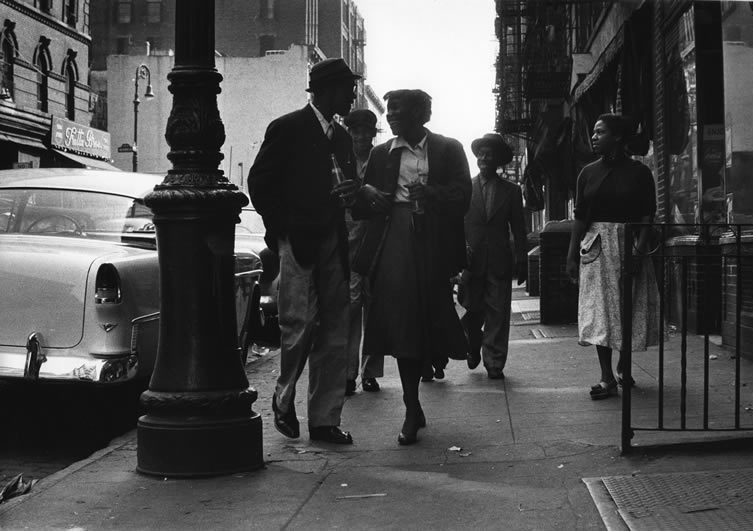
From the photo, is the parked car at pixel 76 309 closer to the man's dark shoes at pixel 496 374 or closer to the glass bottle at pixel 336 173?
the glass bottle at pixel 336 173

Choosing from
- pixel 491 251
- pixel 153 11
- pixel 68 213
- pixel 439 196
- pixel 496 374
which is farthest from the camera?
pixel 153 11

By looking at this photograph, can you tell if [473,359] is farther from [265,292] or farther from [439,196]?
[265,292]

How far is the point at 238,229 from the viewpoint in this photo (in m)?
13.6

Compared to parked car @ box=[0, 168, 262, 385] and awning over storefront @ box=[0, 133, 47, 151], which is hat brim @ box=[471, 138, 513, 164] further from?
awning over storefront @ box=[0, 133, 47, 151]

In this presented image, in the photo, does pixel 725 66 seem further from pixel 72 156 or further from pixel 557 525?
pixel 72 156

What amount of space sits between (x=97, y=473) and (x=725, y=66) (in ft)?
22.7

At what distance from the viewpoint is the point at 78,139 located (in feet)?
122

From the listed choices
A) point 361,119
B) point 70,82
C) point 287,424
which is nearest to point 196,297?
point 287,424

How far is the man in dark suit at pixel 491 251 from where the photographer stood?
342 inches

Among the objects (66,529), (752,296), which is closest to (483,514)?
(66,529)

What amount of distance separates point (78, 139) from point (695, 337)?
3025 cm

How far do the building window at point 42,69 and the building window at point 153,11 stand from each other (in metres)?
37.7

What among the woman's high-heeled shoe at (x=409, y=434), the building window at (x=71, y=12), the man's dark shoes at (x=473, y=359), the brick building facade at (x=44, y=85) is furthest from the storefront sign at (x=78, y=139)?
the woman's high-heeled shoe at (x=409, y=434)

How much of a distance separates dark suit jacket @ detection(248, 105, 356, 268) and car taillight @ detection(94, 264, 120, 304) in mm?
1147
